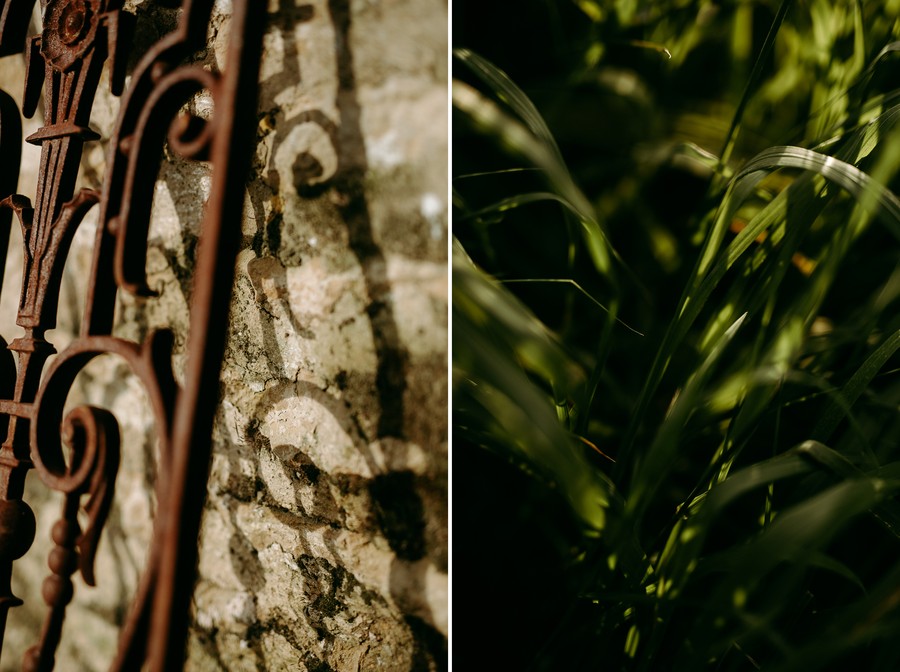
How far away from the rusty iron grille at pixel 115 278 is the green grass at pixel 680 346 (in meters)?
0.20

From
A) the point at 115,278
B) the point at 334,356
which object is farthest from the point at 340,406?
the point at 115,278

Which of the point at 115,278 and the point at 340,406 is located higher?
the point at 115,278

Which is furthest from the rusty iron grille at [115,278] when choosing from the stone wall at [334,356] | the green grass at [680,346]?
the green grass at [680,346]

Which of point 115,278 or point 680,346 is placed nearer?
point 115,278

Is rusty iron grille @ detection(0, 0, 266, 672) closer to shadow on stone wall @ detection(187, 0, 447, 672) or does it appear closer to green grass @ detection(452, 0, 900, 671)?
shadow on stone wall @ detection(187, 0, 447, 672)

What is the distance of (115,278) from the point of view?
0.46 metres

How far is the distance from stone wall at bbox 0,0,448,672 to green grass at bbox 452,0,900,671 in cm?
5

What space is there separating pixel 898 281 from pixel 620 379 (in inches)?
14.4

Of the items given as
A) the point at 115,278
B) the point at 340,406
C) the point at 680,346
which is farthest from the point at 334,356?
the point at 680,346

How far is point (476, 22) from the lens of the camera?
30.5 inches

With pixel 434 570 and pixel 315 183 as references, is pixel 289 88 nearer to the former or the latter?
pixel 315 183

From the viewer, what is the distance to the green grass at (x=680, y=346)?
1.21 ft

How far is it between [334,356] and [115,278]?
8.3 inches

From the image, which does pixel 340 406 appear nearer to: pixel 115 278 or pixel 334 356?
pixel 334 356
